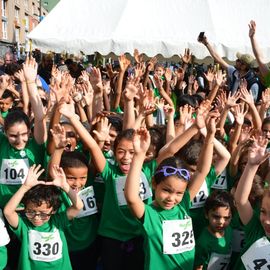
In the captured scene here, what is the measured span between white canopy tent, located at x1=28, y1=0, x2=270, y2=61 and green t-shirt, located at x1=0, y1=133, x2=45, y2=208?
2274 mm

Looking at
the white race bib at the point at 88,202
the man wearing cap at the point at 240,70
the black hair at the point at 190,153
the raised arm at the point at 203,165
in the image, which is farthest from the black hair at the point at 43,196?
the man wearing cap at the point at 240,70

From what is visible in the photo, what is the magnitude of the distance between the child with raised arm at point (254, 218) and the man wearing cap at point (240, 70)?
9.19 ft

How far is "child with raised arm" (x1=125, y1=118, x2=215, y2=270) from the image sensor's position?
2.29 metres

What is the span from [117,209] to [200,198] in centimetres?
57

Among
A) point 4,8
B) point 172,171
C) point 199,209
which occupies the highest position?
point 4,8

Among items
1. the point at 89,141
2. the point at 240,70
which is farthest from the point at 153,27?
the point at 89,141

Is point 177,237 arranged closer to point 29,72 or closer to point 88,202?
point 88,202

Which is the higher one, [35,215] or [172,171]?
[172,171]

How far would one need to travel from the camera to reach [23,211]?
8.55 feet

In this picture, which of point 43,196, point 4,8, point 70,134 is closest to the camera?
point 43,196

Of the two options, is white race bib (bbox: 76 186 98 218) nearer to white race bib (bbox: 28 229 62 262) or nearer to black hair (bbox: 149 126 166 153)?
white race bib (bbox: 28 229 62 262)

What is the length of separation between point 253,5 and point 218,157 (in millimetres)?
3140

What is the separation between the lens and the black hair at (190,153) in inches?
116

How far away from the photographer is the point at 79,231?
2.77 metres
